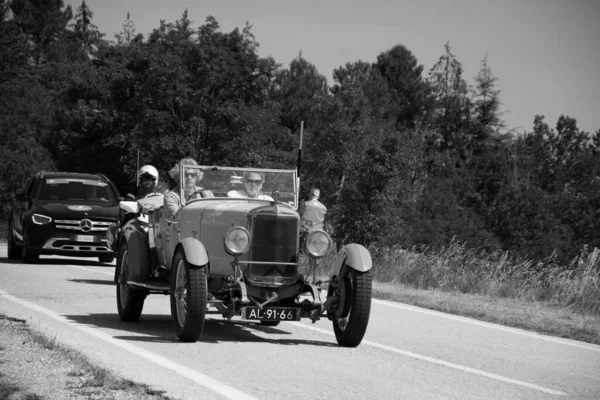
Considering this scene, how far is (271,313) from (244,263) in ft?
2.22

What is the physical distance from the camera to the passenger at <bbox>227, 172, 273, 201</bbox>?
1093 cm

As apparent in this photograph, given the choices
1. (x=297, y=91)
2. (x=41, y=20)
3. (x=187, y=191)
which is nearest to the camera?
(x=187, y=191)

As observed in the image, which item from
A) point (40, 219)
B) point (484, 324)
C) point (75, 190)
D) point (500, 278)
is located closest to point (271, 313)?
point (484, 324)

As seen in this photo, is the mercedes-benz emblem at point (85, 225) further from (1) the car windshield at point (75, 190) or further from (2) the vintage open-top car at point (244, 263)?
(2) the vintage open-top car at point (244, 263)

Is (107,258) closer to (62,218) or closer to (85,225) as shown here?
(85,225)

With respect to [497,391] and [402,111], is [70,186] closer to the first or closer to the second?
[497,391]

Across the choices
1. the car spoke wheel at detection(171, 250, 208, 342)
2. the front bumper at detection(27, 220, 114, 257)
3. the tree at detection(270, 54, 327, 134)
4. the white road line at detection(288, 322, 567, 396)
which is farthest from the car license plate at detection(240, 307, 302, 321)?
the tree at detection(270, 54, 327, 134)

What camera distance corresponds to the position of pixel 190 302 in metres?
9.13

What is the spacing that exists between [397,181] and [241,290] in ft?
101

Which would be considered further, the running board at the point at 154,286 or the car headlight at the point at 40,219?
the car headlight at the point at 40,219

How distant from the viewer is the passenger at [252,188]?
1093cm

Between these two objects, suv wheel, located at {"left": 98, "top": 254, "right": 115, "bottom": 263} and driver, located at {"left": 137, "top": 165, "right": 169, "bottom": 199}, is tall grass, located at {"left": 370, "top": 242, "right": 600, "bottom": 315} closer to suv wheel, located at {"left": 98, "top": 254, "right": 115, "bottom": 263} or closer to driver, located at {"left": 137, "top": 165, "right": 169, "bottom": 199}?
suv wheel, located at {"left": 98, "top": 254, "right": 115, "bottom": 263}

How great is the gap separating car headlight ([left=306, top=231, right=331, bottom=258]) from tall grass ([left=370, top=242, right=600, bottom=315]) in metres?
7.99

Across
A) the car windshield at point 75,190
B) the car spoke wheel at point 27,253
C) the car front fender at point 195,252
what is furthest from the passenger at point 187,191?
the car windshield at point 75,190
